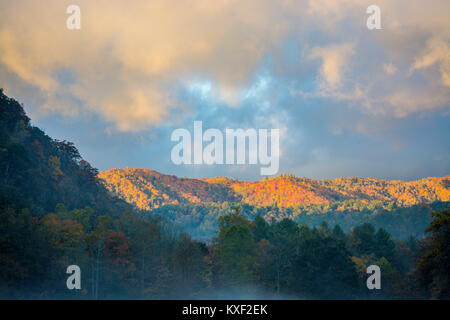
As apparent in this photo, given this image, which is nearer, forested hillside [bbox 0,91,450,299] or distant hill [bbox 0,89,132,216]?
forested hillside [bbox 0,91,450,299]

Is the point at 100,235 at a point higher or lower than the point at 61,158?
lower

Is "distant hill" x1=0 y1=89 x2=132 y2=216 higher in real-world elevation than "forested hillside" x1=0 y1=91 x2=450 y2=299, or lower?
higher

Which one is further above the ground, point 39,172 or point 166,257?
point 39,172

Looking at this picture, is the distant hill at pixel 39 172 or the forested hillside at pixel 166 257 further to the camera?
the distant hill at pixel 39 172

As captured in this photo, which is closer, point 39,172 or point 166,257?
point 166,257

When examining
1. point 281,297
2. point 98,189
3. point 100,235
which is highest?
point 98,189

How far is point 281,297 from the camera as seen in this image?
209 feet

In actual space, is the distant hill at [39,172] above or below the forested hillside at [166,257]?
above

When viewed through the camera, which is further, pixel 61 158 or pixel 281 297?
pixel 61 158

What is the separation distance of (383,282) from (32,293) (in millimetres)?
57201
